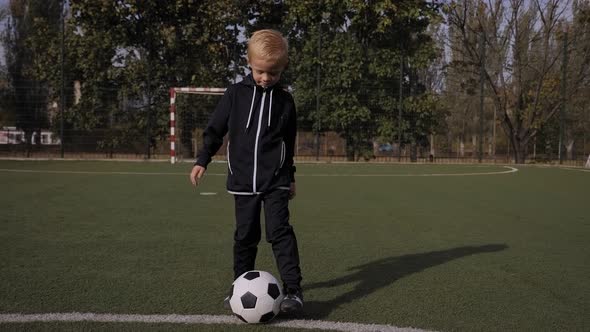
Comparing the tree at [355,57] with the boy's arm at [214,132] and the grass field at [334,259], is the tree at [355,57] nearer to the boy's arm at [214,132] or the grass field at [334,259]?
the grass field at [334,259]

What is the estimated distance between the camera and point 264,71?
8.72 feet

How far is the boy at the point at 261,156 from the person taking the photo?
2725 millimetres

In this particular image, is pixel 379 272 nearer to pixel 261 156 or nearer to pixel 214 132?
pixel 261 156

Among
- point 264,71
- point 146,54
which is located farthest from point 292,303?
point 146,54

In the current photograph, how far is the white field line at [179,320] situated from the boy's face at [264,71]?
1170 mm

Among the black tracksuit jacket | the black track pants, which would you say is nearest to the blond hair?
the black tracksuit jacket

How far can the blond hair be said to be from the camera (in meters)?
2.61

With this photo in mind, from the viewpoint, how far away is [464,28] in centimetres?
2205

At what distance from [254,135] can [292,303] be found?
2.82 feet

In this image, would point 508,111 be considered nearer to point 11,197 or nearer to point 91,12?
point 91,12

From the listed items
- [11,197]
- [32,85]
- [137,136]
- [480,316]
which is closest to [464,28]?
[137,136]

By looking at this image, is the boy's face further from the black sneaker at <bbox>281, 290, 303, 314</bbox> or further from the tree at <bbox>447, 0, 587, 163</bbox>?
the tree at <bbox>447, 0, 587, 163</bbox>

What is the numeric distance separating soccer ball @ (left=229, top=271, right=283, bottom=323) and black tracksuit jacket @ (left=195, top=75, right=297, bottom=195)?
459 millimetres

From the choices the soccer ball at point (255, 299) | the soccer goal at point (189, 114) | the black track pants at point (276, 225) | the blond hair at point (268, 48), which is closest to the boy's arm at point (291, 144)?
the black track pants at point (276, 225)
